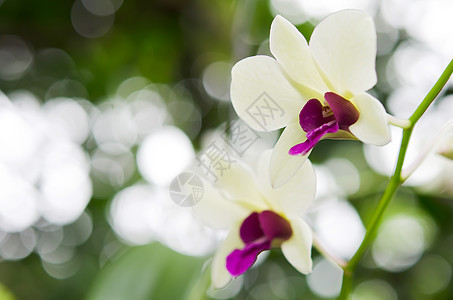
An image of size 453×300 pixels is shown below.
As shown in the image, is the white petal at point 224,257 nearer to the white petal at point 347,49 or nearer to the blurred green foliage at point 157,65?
the white petal at point 347,49

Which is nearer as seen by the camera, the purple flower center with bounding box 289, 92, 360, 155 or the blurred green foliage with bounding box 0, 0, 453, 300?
the purple flower center with bounding box 289, 92, 360, 155

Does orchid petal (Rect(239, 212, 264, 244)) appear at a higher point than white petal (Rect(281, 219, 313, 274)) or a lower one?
lower

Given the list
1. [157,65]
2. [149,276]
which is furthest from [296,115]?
[157,65]

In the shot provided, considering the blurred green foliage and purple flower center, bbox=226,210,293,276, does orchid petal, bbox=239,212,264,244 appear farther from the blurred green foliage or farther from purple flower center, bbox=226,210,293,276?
the blurred green foliage

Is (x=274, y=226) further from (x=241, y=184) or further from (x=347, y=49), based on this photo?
(x=347, y=49)

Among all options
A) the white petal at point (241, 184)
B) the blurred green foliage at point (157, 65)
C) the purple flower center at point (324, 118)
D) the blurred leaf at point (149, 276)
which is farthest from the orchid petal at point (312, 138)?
the blurred green foliage at point (157, 65)

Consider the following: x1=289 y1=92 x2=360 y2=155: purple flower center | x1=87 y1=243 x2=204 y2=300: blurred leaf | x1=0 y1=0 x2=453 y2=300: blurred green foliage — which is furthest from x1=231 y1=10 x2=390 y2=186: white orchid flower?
x1=0 y1=0 x2=453 y2=300: blurred green foliage

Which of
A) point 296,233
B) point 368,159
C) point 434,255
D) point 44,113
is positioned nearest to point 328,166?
point 368,159
